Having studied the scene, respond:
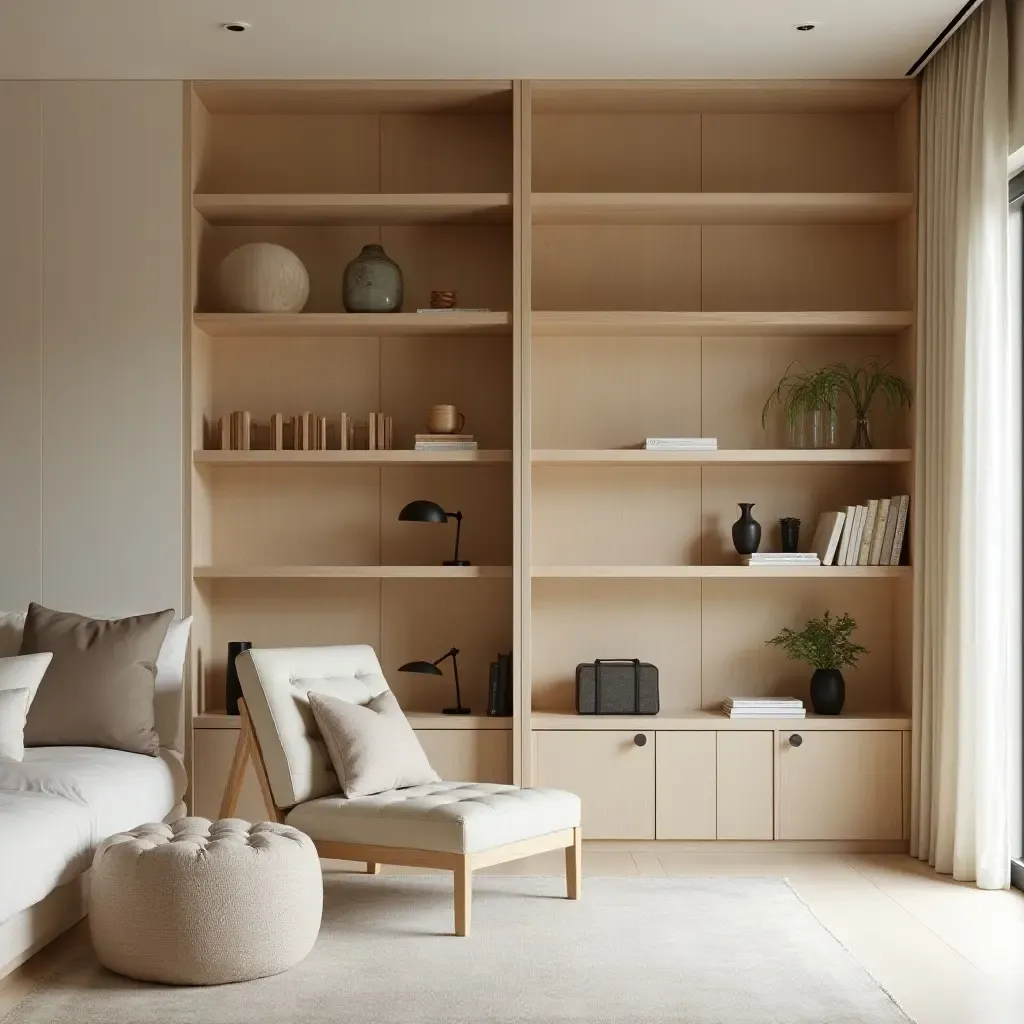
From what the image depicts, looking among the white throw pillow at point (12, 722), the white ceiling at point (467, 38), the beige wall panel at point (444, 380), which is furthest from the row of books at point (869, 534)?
the white throw pillow at point (12, 722)

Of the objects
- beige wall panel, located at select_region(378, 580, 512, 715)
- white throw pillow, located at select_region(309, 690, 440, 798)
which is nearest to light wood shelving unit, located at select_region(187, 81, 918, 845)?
beige wall panel, located at select_region(378, 580, 512, 715)

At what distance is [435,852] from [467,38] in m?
2.69

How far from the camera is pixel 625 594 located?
5.09 meters

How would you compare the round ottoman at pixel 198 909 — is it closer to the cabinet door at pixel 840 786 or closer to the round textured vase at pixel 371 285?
the cabinet door at pixel 840 786

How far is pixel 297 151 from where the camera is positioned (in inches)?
202

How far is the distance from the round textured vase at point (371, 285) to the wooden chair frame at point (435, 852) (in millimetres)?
1584

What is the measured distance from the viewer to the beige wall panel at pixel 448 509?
5.10 metres

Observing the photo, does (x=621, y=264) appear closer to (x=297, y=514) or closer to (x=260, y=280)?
(x=260, y=280)

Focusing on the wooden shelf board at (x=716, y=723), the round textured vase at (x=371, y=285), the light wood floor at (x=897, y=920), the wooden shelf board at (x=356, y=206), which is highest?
the wooden shelf board at (x=356, y=206)

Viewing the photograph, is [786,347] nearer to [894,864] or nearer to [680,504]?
[680,504]

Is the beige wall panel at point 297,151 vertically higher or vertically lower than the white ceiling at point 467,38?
lower

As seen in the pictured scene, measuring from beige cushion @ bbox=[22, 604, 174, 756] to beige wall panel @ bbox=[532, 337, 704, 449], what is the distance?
178 centimetres

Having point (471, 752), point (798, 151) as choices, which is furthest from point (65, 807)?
point (798, 151)

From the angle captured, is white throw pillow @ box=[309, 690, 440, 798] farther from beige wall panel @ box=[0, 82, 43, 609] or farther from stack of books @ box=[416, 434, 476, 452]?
beige wall panel @ box=[0, 82, 43, 609]
